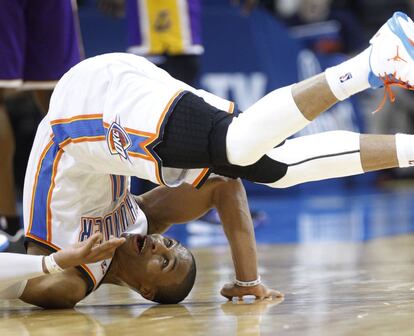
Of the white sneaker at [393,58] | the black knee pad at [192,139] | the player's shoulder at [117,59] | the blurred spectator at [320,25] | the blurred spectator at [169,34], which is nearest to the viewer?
the white sneaker at [393,58]

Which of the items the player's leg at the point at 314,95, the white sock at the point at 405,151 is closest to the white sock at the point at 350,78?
the player's leg at the point at 314,95

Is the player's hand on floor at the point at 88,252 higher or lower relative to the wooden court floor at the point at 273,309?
higher

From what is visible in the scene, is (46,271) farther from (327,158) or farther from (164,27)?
(164,27)

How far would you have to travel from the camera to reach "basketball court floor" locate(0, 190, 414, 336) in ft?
8.70

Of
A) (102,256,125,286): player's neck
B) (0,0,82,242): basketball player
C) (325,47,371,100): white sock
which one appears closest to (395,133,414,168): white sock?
(325,47,371,100): white sock

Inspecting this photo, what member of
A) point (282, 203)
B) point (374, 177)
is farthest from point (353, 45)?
point (282, 203)

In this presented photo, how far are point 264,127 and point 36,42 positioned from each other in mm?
2190

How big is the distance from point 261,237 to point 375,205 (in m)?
2.07

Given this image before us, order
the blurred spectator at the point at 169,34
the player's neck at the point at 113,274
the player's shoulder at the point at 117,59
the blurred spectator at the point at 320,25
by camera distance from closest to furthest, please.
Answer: the player's shoulder at the point at 117,59
the player's neck at the point at 113,274
the blurred spectator at the point at 169,34
the blurred spectator at the point at 320,25

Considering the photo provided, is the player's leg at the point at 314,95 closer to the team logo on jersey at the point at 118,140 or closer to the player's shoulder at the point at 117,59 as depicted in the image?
the team logo on jersey at the point at 118,140

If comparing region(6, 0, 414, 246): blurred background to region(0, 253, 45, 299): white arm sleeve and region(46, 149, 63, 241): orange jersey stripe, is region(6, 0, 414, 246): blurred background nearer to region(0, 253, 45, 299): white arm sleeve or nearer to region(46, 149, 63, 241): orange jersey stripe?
region(46, 149, 63, 241): orange jersey stripe

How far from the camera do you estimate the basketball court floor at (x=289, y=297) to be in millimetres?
2650

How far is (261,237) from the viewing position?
570 cm

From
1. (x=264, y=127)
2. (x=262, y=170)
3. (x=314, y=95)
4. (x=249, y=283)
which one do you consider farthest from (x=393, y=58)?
(x=249, y=283)
